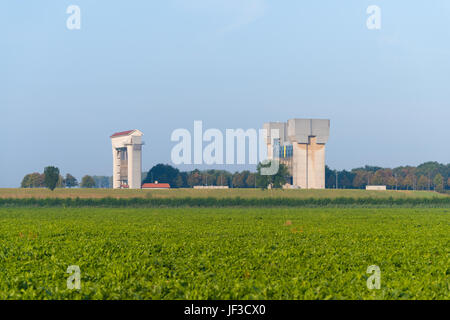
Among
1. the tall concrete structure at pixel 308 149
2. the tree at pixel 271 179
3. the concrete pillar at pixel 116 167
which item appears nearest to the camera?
the tree at pixel 271 179

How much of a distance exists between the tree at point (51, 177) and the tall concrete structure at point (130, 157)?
23374 millimetres

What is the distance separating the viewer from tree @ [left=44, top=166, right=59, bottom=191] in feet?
435

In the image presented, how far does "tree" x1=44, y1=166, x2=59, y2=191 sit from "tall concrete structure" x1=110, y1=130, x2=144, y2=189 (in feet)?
76.7

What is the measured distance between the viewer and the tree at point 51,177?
435 ft

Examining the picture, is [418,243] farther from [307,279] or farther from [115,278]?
[115,278]

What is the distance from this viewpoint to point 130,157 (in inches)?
5965

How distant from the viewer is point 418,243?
26.6 metres

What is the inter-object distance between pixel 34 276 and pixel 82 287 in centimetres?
336

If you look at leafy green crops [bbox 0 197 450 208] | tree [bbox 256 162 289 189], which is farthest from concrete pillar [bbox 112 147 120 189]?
leafy green crops [bbox 0 197 450 208]

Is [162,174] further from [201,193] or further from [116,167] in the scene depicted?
[201,193]

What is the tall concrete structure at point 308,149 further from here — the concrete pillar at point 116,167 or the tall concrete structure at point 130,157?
the concrete pillar at point 116,167

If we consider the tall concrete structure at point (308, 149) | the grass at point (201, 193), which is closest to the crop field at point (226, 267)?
the grass at point (201, 193)
